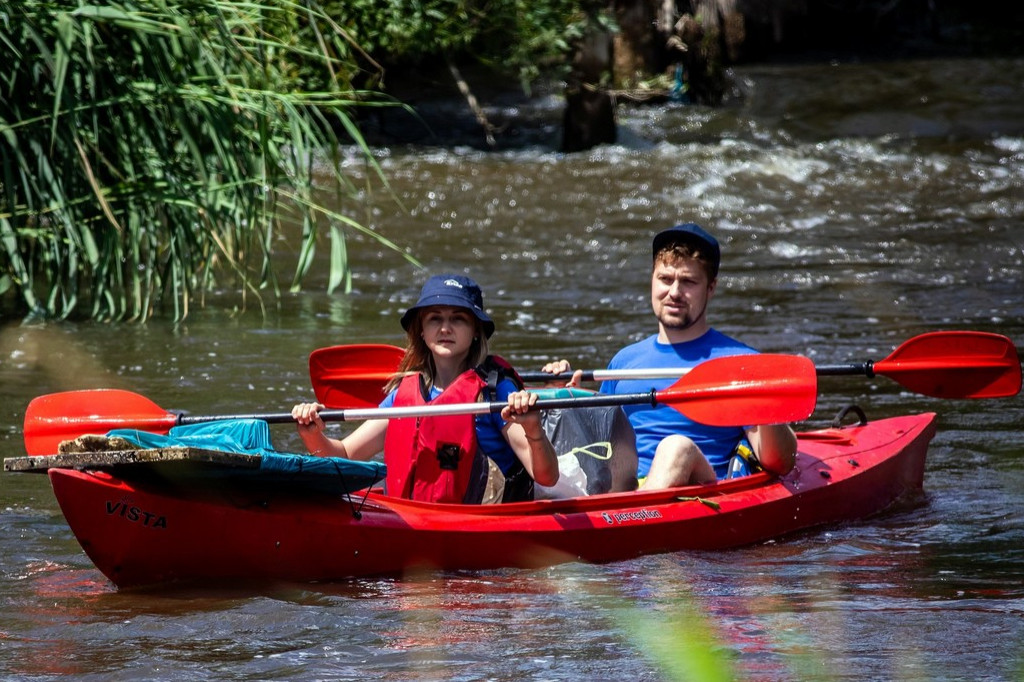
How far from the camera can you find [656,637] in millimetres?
3477

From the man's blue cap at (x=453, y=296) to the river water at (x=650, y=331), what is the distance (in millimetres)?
766

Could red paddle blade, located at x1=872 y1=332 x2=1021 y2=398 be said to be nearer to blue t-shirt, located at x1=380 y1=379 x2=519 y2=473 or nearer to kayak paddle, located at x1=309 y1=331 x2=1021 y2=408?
kayak paddle, located at x1=309 y1=331 x2=1021 y2=408

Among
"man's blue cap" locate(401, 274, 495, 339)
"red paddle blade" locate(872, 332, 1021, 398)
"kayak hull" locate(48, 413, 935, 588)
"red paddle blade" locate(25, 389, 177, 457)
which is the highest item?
"man's blue cap" locate(401, 274, 495, 339)

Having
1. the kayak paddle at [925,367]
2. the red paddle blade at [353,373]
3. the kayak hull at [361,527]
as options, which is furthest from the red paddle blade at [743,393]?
the red paddle blade at [353,373]

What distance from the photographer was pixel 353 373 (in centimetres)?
498

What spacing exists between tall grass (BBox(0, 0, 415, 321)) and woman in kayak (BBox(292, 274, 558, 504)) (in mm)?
1612

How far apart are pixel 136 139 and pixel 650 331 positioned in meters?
3.17

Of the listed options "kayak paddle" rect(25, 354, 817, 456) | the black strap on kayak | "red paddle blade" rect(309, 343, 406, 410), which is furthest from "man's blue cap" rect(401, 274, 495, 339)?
"red paddle blade" rect(309, 343, 406, 410)

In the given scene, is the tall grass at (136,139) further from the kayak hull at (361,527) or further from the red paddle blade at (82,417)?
the kayak hull at (361,527)

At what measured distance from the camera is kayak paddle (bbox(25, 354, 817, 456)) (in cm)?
417

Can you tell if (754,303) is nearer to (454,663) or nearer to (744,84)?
(454,663)

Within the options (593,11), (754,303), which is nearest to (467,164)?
(593,11)

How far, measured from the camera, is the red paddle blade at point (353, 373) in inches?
195

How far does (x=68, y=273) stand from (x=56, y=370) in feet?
2.71
